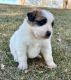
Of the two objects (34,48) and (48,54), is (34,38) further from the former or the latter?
(48,54)

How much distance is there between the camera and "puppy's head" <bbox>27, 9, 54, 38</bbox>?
355cm

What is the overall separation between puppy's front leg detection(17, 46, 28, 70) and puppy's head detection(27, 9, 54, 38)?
309 millimetres

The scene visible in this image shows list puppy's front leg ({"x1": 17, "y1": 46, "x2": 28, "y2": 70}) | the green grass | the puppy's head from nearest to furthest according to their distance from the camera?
the puppy's head < the green grass < puppy's front leg ({"x1": 17, "y1": 46, "x2": 28, "y2": 70})

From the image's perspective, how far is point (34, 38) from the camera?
3773 mm

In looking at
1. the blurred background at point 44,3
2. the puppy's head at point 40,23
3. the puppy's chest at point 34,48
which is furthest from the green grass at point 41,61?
the blurred background at point 44,3

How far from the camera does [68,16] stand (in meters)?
8.72

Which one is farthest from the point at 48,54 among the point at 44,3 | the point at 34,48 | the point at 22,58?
the point at 44,3

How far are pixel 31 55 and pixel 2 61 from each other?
0.48m

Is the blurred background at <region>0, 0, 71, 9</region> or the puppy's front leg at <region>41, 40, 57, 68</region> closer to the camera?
the puppy's front leg at <region>41, 40, 57, 68</region>

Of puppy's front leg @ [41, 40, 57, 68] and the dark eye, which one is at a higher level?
the dark eye

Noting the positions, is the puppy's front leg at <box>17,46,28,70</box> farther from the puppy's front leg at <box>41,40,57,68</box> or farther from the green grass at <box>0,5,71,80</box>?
the puppy's front leg at <box>41,40,57,68</box>

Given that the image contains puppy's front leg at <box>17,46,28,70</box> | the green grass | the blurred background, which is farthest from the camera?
the blurred background

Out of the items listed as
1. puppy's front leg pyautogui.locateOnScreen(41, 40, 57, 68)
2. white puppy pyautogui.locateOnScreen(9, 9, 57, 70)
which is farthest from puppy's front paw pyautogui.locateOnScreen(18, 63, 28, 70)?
puppy's front leg pyautogui.locateOnScreen(41, 40, 57, 68)

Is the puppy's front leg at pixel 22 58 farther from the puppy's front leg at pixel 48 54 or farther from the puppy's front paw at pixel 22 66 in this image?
the puppy's front leg at pixel 48 54
